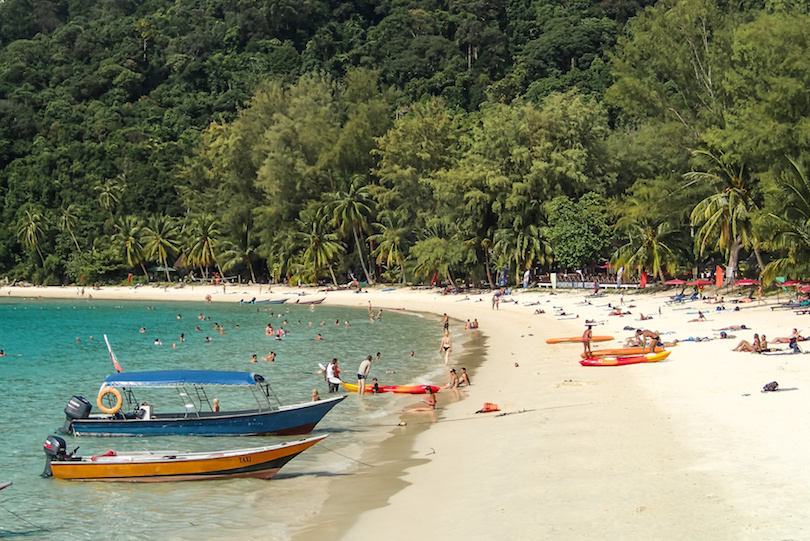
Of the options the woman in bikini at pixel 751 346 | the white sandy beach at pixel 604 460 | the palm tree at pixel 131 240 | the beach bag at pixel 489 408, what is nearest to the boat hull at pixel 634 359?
the white sandy beach at pixel 604 460

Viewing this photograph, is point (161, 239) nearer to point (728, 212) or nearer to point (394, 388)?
point (728, 212)

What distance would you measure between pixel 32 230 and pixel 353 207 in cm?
4898

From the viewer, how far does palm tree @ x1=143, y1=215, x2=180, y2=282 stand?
9769 centimetres

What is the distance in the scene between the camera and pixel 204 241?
304 feet

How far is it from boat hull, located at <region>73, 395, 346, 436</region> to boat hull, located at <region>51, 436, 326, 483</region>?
Result: 354 centimetres

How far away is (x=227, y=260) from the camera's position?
298ft

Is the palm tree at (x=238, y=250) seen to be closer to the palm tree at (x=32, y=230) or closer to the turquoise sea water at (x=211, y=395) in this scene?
the turquoise sea water at (x=211, y=395)

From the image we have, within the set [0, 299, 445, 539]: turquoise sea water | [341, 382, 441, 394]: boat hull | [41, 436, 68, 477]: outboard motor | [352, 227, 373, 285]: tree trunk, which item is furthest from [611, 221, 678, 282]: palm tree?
[41, 436, 68, 477]: outboard motor

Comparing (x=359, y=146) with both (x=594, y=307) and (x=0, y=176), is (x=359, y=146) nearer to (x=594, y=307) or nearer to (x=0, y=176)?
(x=594, y=307)

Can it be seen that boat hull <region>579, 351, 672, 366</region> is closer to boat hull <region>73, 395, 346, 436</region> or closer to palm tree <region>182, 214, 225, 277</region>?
boat hull <region>73, 395, 346, 436</region>

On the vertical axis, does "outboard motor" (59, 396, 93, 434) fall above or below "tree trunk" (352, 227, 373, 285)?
below

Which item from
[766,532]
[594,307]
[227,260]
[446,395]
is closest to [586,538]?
[766,532]

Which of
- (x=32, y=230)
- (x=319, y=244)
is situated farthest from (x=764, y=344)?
(x=32, y=230)

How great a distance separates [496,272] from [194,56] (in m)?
106
